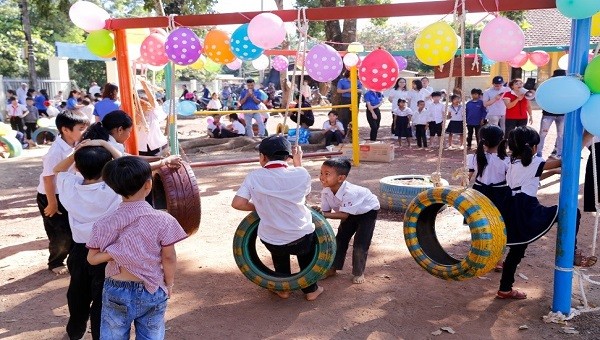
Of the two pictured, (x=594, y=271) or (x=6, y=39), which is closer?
(x=594, y=271)

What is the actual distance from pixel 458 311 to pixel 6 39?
29.7 metres

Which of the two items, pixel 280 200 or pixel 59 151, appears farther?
pixel 59 151

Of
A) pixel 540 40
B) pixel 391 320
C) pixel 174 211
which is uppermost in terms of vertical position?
pixel 540 40

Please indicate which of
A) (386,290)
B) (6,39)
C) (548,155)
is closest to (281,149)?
(386,290)

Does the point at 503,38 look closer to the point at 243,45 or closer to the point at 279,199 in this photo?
the point at 279,199

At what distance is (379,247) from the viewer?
531 centimetres

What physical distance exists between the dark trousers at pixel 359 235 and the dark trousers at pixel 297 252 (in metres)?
0.46

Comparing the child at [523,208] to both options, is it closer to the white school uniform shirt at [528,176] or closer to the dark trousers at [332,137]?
the white school uniform shirt at [528,176]

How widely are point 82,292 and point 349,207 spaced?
78.6 inches

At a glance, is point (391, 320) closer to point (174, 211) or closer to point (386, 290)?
point (386, 290)

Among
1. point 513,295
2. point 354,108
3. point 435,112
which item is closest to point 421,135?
point 435,112

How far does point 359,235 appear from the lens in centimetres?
436

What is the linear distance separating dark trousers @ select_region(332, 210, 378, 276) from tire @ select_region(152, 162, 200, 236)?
1.20 m

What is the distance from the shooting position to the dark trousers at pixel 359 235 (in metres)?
4.34
